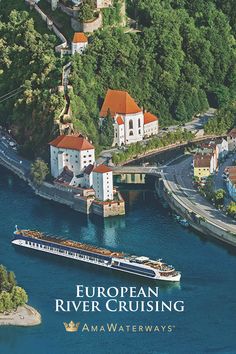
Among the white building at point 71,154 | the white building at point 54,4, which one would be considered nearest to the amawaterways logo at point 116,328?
the white building at point 71,154

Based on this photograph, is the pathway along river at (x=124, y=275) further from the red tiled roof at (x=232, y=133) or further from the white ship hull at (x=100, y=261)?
the red tiled roof at (x=232, y=133)

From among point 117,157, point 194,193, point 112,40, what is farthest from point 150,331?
point 112,40

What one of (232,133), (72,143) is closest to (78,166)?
(72,143)

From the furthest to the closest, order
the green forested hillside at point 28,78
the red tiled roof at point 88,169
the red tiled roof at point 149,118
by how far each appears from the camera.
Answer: the red tiled roof at point 149,118 < the green forested hillside at point 28,78 < the red tiled roof at point 88,169

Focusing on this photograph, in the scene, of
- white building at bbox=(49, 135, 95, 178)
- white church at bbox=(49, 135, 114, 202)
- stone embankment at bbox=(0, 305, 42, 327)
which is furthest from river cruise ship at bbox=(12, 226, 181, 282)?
white building at bbox=(49, 135, 95, 178)

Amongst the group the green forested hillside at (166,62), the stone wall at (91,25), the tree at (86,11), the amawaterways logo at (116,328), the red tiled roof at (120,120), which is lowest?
the amawaterways logo at (116,328)

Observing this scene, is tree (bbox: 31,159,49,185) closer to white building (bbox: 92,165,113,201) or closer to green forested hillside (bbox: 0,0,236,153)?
green forested hillside (bbox: 0,0,236,153)

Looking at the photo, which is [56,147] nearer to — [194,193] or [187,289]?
[194,193]
